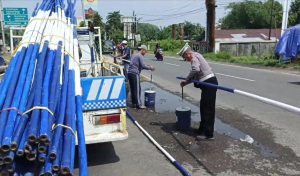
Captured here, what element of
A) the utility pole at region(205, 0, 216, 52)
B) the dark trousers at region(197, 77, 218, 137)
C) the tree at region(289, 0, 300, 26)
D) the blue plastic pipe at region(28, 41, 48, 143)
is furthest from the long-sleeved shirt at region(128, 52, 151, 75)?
the tree at region(289, 0, 300, 26)

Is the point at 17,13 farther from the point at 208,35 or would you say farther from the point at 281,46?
the point at 208,35

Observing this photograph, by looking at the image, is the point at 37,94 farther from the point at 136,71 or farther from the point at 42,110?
the point at 136,71

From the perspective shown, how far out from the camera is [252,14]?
298 feet

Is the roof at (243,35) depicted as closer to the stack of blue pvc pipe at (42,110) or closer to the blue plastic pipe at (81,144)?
the stack of blue pvc pipe at (42,110)

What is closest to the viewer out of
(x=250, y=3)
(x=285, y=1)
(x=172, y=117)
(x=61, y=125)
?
(x=61, y=125)

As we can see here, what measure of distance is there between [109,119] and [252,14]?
9009 centimetres

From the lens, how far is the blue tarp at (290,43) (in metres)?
20.5

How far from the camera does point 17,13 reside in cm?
2516

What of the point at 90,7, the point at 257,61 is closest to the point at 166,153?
the point at 90,7

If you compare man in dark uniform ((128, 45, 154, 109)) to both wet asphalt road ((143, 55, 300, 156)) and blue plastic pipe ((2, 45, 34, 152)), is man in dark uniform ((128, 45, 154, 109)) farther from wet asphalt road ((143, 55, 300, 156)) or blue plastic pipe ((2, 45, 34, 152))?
blue plastic pipe ((2, 45, 34, 152))

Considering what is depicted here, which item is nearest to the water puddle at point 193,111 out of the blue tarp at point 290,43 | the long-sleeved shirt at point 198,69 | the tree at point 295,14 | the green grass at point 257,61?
the long-sleeved shirt at point 198,69

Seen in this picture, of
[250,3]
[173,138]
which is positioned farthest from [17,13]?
[250,3]

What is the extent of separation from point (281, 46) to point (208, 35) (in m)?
22.6

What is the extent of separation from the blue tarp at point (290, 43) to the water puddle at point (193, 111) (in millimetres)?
9383
